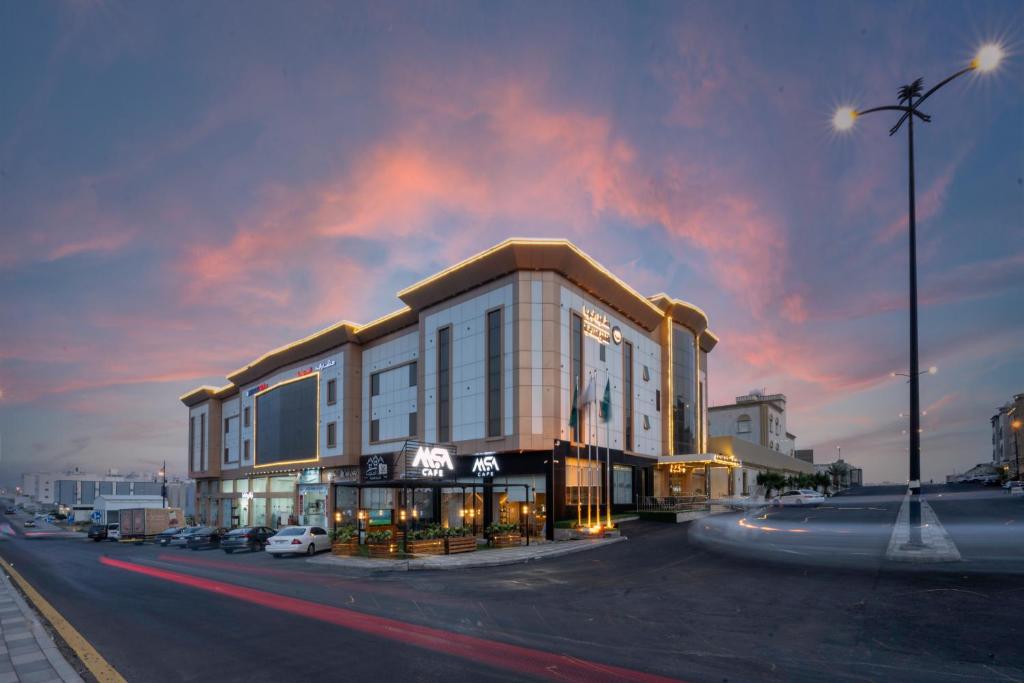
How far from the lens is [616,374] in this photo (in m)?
51.7

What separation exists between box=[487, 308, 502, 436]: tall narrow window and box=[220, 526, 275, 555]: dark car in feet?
52.1

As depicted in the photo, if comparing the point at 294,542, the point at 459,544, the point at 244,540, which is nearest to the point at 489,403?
the point at 459,544

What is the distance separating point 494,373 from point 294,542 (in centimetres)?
1762

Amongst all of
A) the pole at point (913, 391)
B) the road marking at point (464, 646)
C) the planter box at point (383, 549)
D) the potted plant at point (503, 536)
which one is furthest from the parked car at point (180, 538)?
the pole at point (913, 391)

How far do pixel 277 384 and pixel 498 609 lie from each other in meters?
63.5

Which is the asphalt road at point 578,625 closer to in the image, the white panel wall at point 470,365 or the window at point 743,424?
the white panel wall at point 470,365

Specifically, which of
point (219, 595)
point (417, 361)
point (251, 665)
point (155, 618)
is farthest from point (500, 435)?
point (251, 665)

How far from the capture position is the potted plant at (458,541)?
2988 centimetres

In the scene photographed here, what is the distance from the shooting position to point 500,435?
43750 mm

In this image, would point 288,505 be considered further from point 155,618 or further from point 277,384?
point 155,618

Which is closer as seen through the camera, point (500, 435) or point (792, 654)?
point (792, 654)

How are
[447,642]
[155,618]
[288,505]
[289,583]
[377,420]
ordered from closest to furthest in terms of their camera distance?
1. [447,642]
2. [155,618]
3. [289,583]
4. [377,420]
5. [288,505]

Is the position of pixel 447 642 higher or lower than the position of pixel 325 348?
lower

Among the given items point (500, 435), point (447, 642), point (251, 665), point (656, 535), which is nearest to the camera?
point (251, 665)
